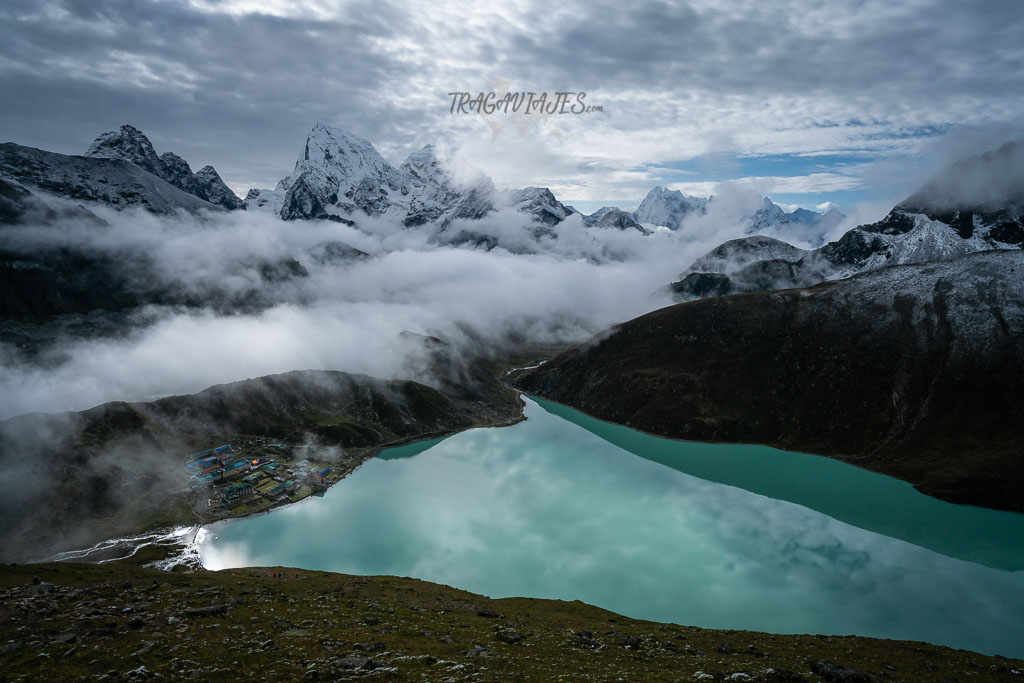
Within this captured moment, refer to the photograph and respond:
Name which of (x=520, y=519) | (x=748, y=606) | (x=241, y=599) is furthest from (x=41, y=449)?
(x=748, y=606)

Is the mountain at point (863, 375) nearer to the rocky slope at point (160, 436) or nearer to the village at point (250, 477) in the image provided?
the rocky slope at point (160, 436)

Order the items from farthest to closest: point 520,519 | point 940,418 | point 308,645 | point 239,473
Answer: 1. point 940,418
2. point 239,473
3. point 520,519
4. point 308,645

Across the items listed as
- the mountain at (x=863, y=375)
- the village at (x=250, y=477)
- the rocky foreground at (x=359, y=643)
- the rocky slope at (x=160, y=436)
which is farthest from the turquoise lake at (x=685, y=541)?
the rocky slope at (x=160, y=436)

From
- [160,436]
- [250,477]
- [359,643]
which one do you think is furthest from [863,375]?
[160,436]

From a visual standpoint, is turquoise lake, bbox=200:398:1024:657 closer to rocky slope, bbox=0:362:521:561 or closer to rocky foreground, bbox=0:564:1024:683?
rocky foreground, bbox=0:564:1024:683

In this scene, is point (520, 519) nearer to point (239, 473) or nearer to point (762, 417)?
point (239, 473)
